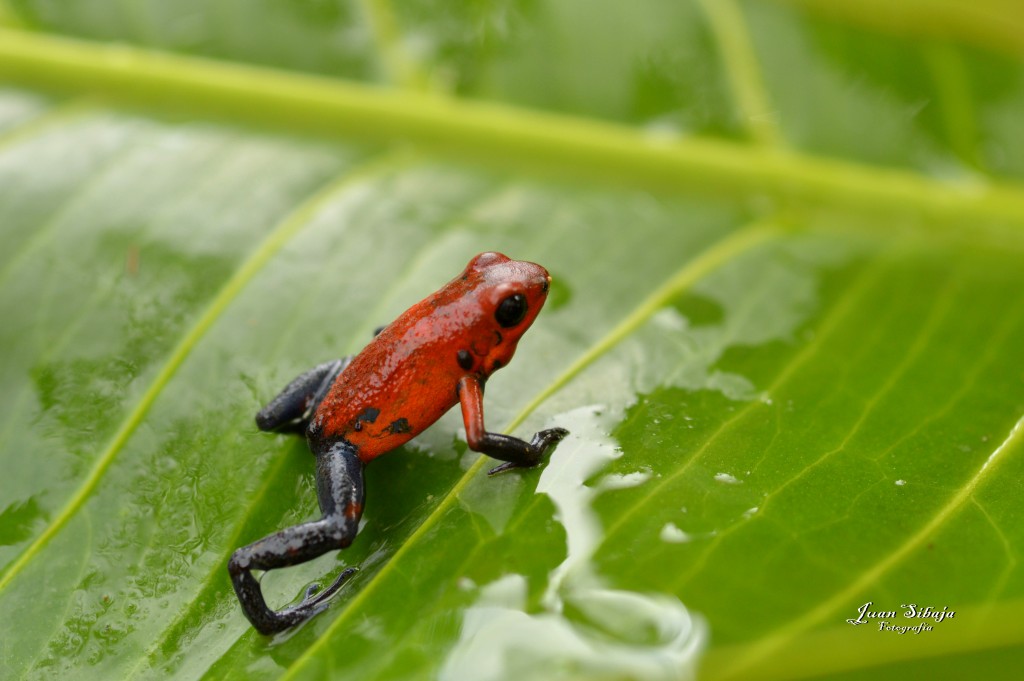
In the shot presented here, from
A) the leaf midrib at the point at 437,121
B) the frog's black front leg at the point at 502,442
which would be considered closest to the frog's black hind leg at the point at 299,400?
the frog's black front leg at the point at 502,442

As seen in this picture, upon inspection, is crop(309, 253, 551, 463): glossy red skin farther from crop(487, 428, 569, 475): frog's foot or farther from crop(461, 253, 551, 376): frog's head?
crop(487, 428, 569, 475): frog's foot

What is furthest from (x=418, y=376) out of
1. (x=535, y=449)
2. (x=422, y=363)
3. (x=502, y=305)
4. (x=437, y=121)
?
(x=437, y=121)

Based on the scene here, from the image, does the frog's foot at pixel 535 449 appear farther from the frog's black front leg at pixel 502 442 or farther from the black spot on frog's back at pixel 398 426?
the black spot on frog's back at pixel 398 426

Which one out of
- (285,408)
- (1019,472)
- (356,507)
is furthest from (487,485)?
(1019,472)

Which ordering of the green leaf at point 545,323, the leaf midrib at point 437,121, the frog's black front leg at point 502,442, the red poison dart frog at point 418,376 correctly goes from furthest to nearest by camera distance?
the leaf midrib at point 437,121, the red poison dart frog at point 418,376, the frog's black front leg at point 502,442, the green leaf at point 545,323

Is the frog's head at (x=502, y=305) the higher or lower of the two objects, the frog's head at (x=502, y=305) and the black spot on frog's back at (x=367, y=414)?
the higher
